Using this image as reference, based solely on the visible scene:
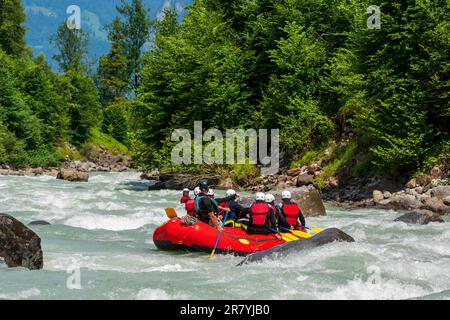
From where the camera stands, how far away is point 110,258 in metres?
11.0

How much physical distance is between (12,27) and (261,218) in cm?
4881

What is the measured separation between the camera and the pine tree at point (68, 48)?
6412 centimetres

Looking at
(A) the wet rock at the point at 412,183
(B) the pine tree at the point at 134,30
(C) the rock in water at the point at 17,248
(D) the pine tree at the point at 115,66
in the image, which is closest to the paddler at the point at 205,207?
(C) the rock in water at the point at 17,248

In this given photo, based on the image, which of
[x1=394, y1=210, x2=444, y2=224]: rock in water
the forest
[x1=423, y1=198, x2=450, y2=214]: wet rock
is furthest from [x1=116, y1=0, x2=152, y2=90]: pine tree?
[x1=394, y1=210, x2=444, y2=224]: rock in water

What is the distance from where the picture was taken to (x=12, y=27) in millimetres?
54438

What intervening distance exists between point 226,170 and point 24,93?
25332mm

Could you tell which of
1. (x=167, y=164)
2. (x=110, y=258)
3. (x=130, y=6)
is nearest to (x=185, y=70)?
(x=167, y=164)

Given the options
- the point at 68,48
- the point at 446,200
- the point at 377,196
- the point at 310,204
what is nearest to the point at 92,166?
the point at 68,48

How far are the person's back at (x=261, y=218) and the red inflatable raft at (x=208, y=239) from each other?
0.15 meters

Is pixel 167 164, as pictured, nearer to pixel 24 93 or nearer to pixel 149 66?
pixel 149 66

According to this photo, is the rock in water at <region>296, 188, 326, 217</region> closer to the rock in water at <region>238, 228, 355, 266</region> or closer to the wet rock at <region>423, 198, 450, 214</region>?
the wet rock at <region>423, 198, 450, 214</region>

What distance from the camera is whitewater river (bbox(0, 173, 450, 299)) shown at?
811cm

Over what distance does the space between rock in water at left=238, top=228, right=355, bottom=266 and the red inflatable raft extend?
886 millimetres

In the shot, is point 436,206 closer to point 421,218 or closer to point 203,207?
point 421,218
